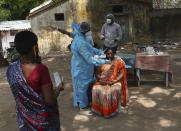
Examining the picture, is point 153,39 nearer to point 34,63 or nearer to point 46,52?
point 46,52

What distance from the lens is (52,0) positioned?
1334cm

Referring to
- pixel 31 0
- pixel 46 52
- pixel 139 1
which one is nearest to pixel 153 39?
pixel 139 1

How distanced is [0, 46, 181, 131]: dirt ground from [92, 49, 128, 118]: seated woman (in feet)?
0.63

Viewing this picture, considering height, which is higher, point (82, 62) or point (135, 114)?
point (82, 62)

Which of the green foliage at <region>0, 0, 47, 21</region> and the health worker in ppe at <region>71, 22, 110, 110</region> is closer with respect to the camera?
the health worker in ppe at <region>71, 22, 110, 110</region>

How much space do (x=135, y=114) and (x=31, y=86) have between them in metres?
2.98

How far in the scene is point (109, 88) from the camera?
169 inches

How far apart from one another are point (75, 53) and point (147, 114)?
1895 mm

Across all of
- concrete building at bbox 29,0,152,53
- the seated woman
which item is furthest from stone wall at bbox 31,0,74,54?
the seated woman

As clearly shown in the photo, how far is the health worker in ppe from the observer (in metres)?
4.31

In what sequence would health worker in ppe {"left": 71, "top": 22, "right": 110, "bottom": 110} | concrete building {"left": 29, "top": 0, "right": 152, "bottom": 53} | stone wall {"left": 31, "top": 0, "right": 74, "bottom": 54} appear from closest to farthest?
health worker in ppe {"left": 71, "top": 22, "right": 110, "bottom": 110} < concrete building {"left": 29, "top": 0, "right": 152, "bottom": 53} < stone wall {"left": 31, "top": 0, "right": 74, "bottom": 54}

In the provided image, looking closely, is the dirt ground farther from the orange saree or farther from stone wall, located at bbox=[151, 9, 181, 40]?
stone wall, located at bbox=[151, 9, 181, 40]

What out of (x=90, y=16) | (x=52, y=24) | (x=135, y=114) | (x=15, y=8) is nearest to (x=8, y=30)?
(x=15, y=8)

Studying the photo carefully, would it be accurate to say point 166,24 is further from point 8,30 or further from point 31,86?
point 31,86
